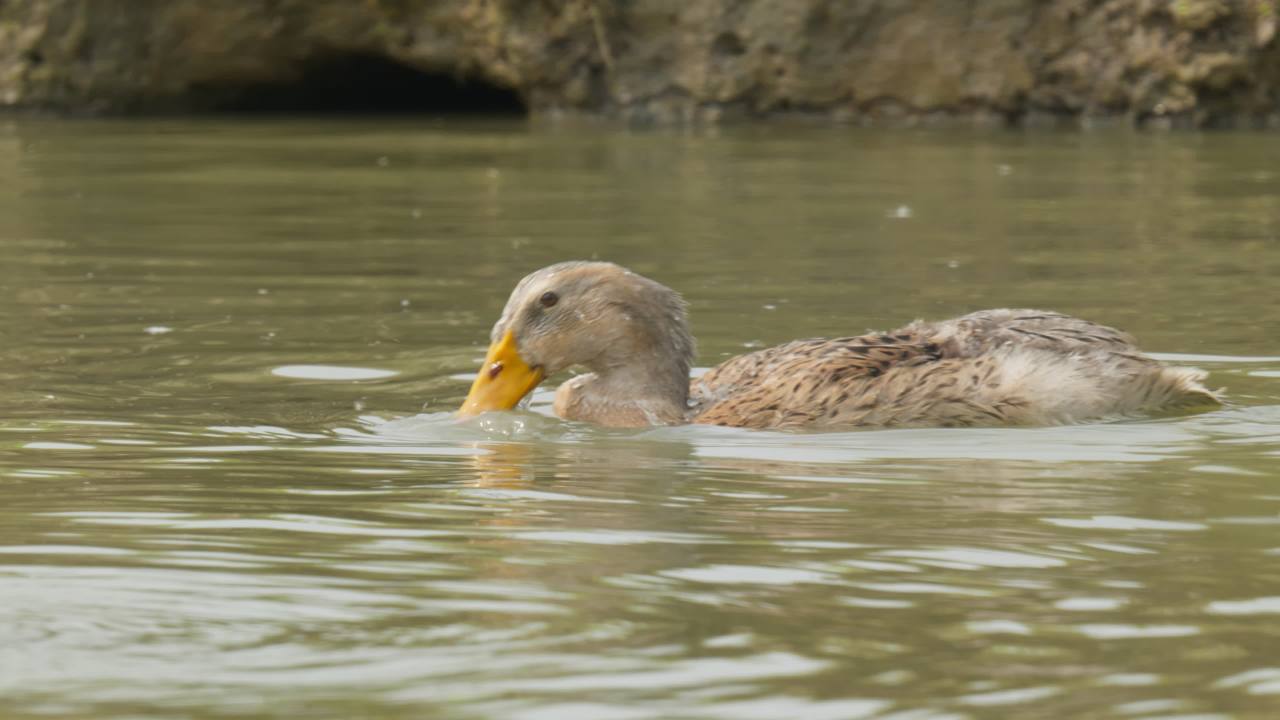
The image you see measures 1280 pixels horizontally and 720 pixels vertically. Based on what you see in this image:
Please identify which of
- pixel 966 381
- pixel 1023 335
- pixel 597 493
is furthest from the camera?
pixel 1023 335

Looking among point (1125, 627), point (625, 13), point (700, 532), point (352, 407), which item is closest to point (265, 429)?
point (352, 407)

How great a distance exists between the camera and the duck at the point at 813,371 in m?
7.73

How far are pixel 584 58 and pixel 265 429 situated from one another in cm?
1618

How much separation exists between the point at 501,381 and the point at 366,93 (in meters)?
19.8

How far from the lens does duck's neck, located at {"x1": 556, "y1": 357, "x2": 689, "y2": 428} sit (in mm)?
8008

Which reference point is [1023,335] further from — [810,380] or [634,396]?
[634,396]

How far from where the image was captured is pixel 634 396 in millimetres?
8047

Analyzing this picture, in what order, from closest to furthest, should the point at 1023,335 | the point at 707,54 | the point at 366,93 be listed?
the point at 1023,335 < the point at 707,54 < the point at 366,93

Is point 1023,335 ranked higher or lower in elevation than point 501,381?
higher

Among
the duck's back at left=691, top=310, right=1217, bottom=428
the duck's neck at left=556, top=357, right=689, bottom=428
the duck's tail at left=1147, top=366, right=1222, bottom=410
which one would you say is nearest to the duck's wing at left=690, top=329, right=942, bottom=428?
the duck's back at left=691, top=310, right=1217, bottom=428

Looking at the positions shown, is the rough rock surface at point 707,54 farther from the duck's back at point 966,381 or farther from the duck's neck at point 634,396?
the duck's neck at point 634,396

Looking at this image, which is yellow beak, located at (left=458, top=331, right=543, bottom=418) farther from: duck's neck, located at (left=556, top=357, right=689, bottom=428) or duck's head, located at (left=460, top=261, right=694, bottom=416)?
duck's neck, located at (left=556, top=357, right=689, bottom=428)

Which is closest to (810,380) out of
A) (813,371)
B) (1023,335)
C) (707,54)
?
(813,371)

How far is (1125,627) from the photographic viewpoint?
15.1ft
